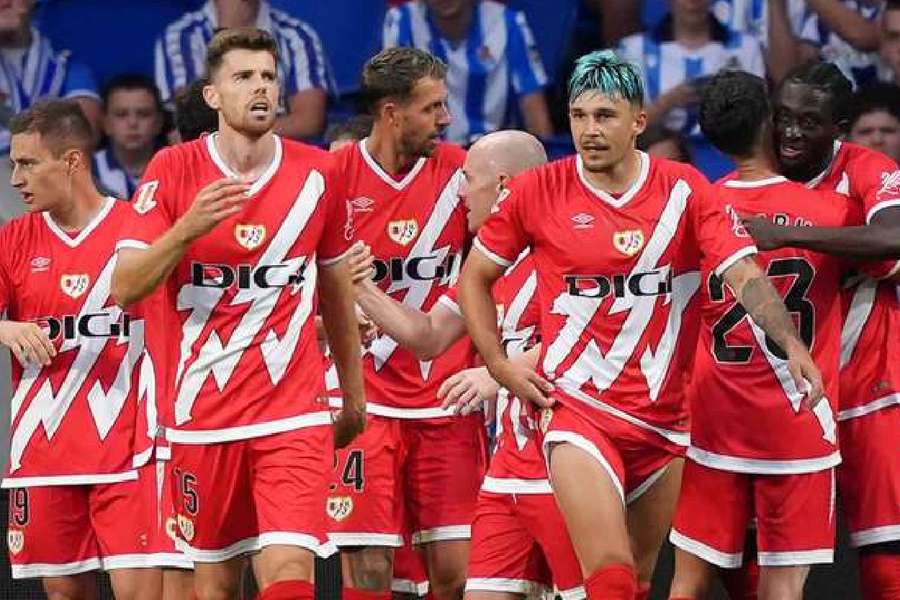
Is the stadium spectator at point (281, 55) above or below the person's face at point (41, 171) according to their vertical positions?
above

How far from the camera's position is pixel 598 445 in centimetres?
688

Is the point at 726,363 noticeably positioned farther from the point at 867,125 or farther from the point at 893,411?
the point at 867,125

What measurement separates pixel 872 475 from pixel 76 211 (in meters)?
2.95

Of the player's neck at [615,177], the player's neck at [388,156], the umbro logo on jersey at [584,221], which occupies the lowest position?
the umbro logo on jersey at [584,221]

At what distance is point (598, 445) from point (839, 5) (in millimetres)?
4122

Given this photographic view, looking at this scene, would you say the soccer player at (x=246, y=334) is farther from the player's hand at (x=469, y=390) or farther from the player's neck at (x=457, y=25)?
the player's neck at (x=457, y=25)

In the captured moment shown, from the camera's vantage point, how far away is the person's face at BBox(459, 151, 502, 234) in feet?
25.8

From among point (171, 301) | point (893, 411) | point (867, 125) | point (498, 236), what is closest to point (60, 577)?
point (171, 301)

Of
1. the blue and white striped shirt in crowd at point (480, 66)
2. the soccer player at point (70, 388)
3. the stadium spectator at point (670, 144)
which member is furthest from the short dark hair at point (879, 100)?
the soccer player at point (70, 388)

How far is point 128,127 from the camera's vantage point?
1059 cm

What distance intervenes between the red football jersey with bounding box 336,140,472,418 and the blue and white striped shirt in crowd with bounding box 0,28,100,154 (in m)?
2.48

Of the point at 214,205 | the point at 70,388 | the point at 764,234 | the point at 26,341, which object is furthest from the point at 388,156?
the point at 214,205

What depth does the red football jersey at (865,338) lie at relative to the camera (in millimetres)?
7793

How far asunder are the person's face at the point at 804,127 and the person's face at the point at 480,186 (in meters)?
0.99
